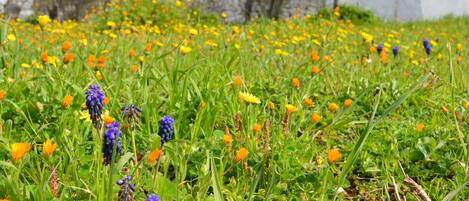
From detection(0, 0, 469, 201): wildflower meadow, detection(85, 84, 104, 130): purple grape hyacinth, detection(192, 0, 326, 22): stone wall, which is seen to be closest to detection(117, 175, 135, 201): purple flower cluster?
detection(0, 0, 469, 201): wildflower meadow

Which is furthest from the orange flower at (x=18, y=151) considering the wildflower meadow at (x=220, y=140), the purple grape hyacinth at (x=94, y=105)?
the purple grape hyacinth at (x=94, y=105)

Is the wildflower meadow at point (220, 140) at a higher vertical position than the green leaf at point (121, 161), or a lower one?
lower

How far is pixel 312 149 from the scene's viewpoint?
1711 mm

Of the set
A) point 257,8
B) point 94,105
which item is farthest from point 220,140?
point 257,8

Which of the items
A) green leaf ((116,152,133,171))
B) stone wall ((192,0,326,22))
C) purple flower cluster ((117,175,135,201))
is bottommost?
stone wall ((192,0,326,22))

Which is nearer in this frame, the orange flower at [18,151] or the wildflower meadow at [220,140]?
the orange flower at [18,151]

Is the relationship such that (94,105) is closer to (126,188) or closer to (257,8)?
(126,188)

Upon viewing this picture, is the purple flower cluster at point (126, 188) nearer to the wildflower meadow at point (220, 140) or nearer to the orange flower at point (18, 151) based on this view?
the wildflower meadow at point (220, 140)

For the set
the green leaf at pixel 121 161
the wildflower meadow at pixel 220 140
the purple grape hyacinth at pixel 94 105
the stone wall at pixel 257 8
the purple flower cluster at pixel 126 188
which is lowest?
the stone wall at pixel 257 8

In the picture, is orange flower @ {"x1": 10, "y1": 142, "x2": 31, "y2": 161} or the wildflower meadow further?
the wildflower meadow

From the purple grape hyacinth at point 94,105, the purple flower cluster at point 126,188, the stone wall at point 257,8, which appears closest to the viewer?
the purple flower cluster at point 126,188

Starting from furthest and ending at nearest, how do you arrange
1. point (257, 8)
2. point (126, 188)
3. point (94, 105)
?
point (257, 8) < point (94, 105) < point (126, 188)

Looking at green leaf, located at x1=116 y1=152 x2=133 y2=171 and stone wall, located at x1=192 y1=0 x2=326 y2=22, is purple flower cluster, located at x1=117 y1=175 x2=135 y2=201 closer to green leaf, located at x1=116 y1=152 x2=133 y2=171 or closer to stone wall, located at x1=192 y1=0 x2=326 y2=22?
green leaf, located at x1=116 y1=152 x2=133 y2=171

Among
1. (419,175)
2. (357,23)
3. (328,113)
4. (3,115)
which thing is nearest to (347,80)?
(328,113)
